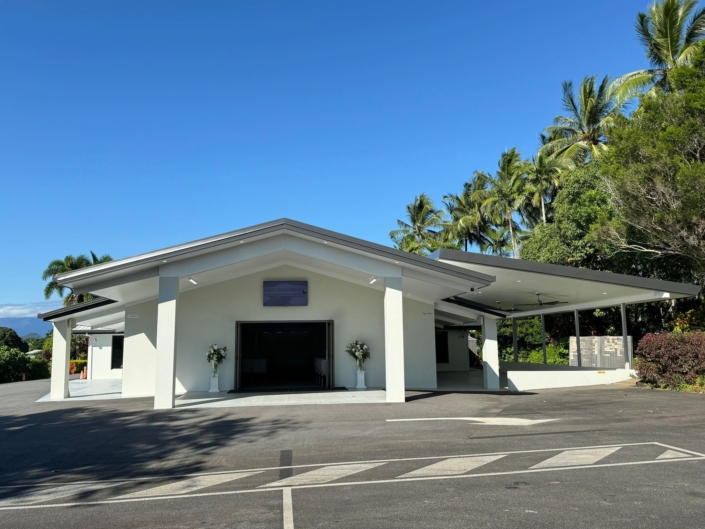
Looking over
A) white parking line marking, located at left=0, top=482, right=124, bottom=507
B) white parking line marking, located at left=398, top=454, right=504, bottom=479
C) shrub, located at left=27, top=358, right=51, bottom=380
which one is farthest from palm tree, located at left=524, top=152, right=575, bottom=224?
white parking line marking, located at left=0, top=482, right=124, bottom=507

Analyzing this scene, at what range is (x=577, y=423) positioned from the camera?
10.5 metres

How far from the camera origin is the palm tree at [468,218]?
43.3m

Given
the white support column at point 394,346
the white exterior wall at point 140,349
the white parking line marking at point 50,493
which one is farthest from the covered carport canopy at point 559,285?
the white parking line marking at point 50,493

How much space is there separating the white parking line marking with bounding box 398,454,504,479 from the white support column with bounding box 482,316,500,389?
1000 centimetres

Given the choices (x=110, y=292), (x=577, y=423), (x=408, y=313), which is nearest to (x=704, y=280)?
(x=408, y=313)

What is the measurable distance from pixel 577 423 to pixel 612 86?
25.8 metres

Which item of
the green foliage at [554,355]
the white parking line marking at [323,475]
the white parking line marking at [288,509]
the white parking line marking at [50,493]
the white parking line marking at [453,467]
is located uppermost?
the green foliage at [554,355]

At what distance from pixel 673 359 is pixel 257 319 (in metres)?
12.3

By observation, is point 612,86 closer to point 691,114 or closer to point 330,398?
point 691,114

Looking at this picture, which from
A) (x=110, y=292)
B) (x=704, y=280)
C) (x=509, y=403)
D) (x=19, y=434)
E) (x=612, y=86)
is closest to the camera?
(x=19, y=434)

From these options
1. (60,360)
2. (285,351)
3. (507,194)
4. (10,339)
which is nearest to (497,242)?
(507,194)

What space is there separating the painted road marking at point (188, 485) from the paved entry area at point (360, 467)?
0.09ft

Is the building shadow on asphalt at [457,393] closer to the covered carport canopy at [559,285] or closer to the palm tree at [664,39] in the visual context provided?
the covered carport canopy at [559,285]

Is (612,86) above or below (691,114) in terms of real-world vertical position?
above
